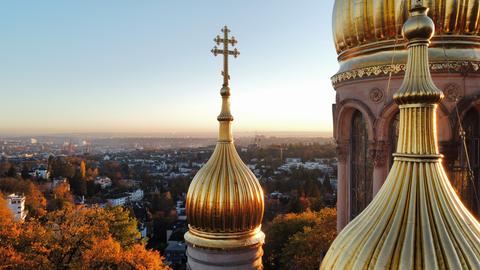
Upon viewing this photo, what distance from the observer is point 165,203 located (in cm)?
5519

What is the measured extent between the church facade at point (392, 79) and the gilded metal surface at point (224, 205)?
7.59 feet

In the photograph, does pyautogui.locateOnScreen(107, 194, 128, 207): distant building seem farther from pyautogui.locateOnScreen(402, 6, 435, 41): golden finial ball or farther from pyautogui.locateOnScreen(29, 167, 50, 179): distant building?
pyautogui.locateOnScreen(402, 6, 435, 41): golden finial ball

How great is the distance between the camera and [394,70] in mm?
7910

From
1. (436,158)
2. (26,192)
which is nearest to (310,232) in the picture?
(436,158)

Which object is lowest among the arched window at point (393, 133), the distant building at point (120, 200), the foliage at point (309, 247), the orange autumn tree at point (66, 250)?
the distant building at point (120, 200)

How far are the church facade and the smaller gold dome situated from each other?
234 centimetres

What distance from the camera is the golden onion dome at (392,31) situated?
7.33 meters

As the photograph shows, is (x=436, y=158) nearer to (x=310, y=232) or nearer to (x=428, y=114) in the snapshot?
(x=428, y=114)

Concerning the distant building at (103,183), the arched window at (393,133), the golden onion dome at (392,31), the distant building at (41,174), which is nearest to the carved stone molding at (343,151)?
the arched window at (393,133)

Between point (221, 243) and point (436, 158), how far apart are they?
5504 mm

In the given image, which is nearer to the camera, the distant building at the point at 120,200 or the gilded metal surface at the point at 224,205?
the gilded metal surface at the point at 224,205

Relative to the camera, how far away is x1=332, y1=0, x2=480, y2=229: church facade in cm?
746

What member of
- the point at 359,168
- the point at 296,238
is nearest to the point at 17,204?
the point at 296,238

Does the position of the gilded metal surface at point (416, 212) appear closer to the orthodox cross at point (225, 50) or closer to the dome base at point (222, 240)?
the dome base at point (222, 240)
